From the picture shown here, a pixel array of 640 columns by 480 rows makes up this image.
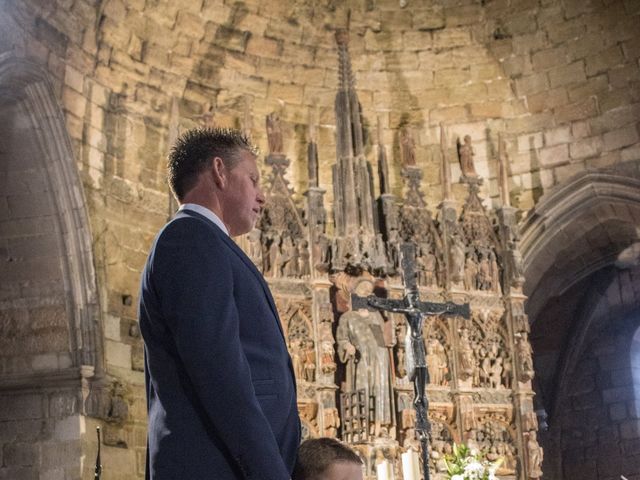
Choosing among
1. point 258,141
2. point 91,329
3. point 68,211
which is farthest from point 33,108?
point 258,141

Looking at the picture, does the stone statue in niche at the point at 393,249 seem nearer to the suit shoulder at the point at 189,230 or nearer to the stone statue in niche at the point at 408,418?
the stone statue in niche at the point at 408,418

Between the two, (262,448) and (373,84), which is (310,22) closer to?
(373,84)

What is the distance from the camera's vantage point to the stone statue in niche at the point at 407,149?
26.6ft

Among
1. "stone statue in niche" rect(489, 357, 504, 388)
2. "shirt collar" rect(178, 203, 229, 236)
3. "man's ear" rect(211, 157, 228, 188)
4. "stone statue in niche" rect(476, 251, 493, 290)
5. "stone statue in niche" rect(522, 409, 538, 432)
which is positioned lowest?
"shirt collar" rect(178, 203, 229, 236)

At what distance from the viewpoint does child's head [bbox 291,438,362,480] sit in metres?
2.16

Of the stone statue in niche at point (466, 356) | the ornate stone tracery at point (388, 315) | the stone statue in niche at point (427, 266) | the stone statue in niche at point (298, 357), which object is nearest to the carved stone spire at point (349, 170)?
the ornate stone tracery at point (388, 315)

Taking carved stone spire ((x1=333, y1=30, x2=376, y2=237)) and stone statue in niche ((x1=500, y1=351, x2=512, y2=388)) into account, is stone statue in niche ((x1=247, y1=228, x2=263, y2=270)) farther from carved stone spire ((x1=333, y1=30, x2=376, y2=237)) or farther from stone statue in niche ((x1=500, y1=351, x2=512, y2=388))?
stone statue in niche ((x1=500, y1=351, x2=512, y2=388))

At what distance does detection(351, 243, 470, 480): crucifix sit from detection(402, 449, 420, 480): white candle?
152 mm

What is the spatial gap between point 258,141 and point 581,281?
152 inches

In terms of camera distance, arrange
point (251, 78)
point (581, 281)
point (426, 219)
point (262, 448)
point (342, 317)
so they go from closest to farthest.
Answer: point (262, 448)
point (342, 317)
point (426, 219)
point (251, 78)
point (581, 281)

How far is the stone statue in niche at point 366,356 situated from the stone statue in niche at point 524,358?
106cm

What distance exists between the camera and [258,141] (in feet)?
27.3

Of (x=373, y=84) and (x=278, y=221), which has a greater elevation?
(x=373, y=84)

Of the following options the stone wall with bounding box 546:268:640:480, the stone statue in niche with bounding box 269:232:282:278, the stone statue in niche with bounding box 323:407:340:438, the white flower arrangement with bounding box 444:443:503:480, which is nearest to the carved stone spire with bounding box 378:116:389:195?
the stone statue in niche with bounding box 269:232:282:278
